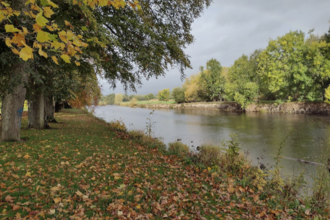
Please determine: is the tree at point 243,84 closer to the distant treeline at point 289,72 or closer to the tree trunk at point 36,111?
the distant treeline at point 289,72

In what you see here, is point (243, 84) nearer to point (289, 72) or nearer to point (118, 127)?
point (289, 72)

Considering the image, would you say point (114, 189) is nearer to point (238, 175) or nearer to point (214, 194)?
point (214, 194)

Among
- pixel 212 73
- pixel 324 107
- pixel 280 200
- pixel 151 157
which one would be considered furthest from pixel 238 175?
pixel 212 73

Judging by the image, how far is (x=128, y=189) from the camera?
4395 mm

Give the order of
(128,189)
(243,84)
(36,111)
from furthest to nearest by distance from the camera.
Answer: (243,84)
(36,111)
(128,189)

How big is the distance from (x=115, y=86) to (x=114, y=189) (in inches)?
281

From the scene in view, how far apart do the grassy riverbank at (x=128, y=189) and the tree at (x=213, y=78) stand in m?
51.1

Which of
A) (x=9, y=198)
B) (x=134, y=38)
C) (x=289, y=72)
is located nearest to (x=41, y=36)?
(x=9, y=198)

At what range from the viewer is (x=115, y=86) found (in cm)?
1056

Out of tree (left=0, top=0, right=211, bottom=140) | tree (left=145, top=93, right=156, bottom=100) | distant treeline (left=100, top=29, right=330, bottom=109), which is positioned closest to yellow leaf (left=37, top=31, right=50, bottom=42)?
tree (left=0, top=0, right=211, bottom=140)

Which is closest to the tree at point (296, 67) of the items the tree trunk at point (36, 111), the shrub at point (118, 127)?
the shrub at point (118, 127)

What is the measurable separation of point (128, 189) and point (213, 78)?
182ft

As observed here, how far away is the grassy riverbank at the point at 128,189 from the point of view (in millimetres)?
3516

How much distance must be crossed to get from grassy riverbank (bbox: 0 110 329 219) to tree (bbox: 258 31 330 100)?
34.9m
